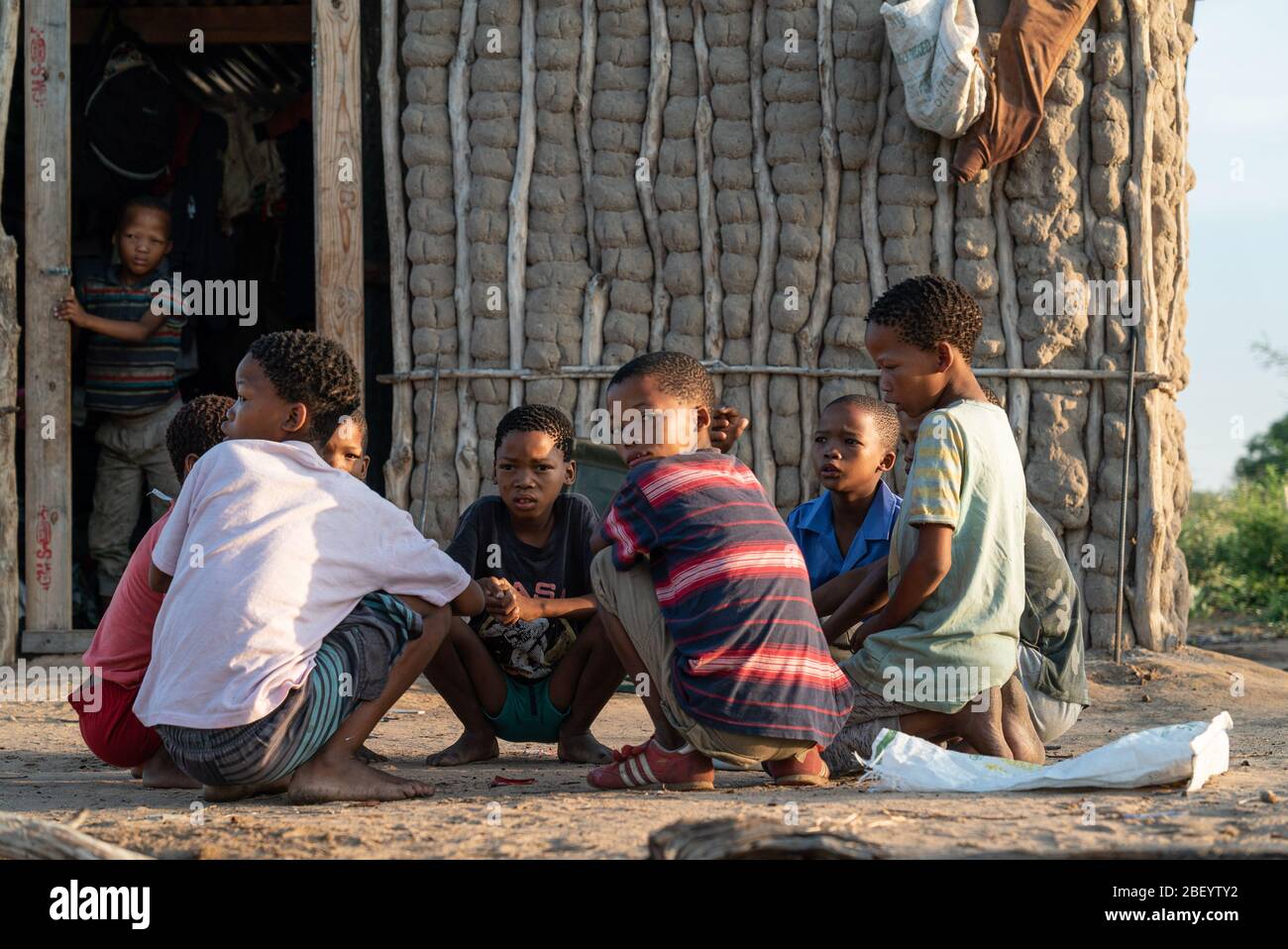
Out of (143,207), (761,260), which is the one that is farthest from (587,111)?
(143,207)

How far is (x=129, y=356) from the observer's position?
679cm

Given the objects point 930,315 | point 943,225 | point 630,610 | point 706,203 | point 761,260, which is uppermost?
point 706,203

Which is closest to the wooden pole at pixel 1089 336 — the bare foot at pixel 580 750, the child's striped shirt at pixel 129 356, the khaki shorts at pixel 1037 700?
the khaki shorts at pixel 1037 700

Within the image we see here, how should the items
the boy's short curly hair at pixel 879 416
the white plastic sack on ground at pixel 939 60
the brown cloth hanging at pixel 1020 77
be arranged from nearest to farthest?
the boy's short curly hair at pixel 879 416, the white plastic sack on ground at pixel 939 60, the brown cloth hanging at pixel 1020 77

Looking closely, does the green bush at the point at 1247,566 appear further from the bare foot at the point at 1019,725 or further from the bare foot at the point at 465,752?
the bare foot at the point at 465,752

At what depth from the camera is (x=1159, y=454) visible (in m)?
6.02

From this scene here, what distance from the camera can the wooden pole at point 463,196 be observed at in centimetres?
611

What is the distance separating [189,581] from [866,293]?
11.6ft

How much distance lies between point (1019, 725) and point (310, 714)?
1758 mm

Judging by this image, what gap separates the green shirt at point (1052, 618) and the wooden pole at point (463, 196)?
2.73m

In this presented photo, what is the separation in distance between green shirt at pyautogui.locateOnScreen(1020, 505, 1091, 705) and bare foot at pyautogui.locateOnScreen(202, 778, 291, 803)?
1.96 metres

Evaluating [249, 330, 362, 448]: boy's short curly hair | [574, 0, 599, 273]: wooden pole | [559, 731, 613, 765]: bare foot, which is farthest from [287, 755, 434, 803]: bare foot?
[574, 0, 599, 273]: wooden pole

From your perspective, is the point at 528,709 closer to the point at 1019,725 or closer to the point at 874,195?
the point at 1019,725
